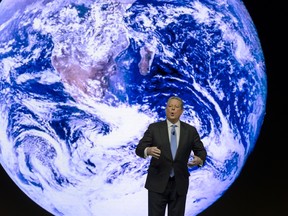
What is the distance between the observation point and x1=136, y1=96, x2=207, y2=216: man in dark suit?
2.66m

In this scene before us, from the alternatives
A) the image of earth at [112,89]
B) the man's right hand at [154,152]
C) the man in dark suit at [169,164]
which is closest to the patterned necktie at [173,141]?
the man in dark suit at [169,164]

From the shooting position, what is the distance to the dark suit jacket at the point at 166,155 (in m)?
2.66

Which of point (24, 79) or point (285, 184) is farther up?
point (24, 79)

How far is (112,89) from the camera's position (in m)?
3.57

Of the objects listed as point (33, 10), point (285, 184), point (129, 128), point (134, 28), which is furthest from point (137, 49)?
point (285, 184)

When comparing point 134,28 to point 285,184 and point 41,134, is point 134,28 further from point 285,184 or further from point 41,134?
point 285,184

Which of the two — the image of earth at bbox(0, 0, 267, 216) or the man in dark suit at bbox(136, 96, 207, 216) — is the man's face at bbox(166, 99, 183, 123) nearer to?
the man in dark suit at bbox(136, 96, 207, 216)

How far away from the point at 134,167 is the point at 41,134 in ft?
2.17

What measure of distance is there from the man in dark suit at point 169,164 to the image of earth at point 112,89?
0.89 m

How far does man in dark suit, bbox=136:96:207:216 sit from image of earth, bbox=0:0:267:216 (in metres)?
0.89

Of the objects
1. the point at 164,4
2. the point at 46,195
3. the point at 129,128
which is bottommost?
the point at 46,195

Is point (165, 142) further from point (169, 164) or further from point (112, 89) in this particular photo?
point (112, 89)

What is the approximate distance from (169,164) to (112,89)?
1046mm

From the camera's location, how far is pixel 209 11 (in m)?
3.77
